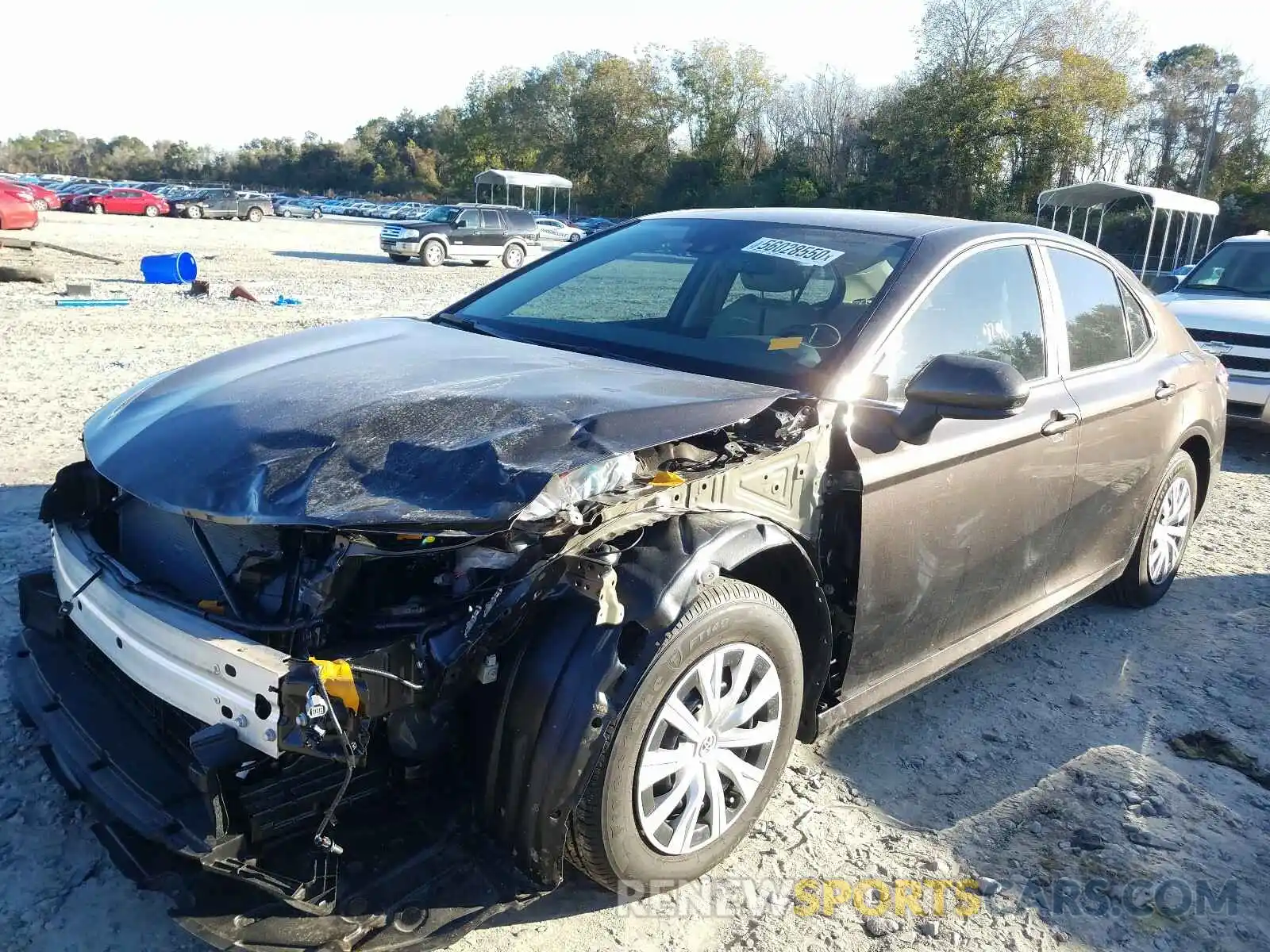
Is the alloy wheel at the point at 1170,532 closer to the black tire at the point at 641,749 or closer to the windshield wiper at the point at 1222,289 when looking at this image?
the black tire at the point at 641,749

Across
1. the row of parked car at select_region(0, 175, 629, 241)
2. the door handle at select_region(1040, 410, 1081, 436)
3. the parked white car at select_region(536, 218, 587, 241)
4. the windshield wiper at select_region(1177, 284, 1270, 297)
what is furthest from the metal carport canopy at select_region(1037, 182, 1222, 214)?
the row of parked car at select_region(0, 175, 629, 241)

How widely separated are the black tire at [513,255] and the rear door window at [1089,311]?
80.0 feet

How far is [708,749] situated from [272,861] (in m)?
1.07

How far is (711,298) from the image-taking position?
351 cm

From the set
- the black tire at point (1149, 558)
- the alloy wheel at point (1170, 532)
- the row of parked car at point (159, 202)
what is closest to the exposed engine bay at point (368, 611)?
the black tire at point (1149, 558)

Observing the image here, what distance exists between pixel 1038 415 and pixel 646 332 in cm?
143

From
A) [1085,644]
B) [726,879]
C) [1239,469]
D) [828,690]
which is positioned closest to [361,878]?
[726,879]

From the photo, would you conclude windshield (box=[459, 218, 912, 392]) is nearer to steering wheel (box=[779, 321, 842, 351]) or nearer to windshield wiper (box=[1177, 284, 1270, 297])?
steering wheel (box=[779, 321, 842, 351])

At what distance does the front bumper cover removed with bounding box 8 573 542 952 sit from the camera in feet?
6.38

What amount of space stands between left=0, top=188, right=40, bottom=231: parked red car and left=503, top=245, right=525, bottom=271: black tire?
12.4 meters

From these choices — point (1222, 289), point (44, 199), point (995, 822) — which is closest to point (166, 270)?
point (1222, 289)

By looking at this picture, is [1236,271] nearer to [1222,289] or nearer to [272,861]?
[1222,289]

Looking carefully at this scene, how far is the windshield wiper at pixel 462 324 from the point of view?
11.7 ft

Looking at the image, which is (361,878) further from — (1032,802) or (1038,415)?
(1038,415)
